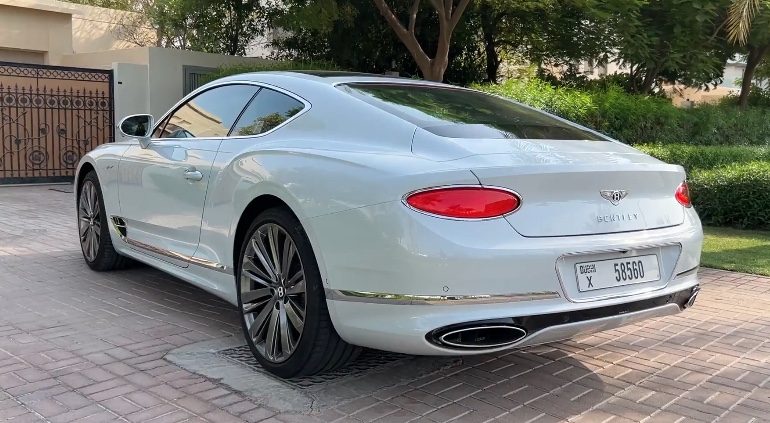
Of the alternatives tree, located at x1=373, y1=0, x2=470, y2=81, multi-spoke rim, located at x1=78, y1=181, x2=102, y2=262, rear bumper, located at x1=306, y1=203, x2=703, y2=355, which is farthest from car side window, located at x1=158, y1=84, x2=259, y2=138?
tree, located at x1=373, y1=0, x2=470, y2=81

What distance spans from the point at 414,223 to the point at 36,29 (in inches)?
682

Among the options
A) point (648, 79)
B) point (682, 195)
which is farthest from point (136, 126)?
point (648, 79)

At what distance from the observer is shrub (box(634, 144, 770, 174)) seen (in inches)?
437

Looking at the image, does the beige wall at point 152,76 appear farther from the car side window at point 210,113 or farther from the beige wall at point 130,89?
the car side window at point 210,113

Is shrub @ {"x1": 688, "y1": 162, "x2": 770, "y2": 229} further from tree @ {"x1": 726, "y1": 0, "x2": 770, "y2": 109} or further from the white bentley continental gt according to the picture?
the white bentley continental gt

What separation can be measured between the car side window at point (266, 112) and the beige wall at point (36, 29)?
15.1 metres

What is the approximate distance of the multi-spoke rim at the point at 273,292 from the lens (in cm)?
355

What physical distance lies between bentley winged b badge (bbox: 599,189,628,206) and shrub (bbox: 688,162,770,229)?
7149 millimetres

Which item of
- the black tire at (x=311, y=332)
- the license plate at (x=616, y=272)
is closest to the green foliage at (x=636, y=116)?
the license plate at (x=616, y=272)

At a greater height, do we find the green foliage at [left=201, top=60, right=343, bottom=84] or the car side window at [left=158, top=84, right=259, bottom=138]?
the green foliage at [left=201, top=60, right=343, bottom=84]

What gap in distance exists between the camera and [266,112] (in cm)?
419

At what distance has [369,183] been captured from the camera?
3.17 m

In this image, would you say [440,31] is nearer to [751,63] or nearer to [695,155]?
[695,155]

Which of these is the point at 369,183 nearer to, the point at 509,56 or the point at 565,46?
the point at 565,46
